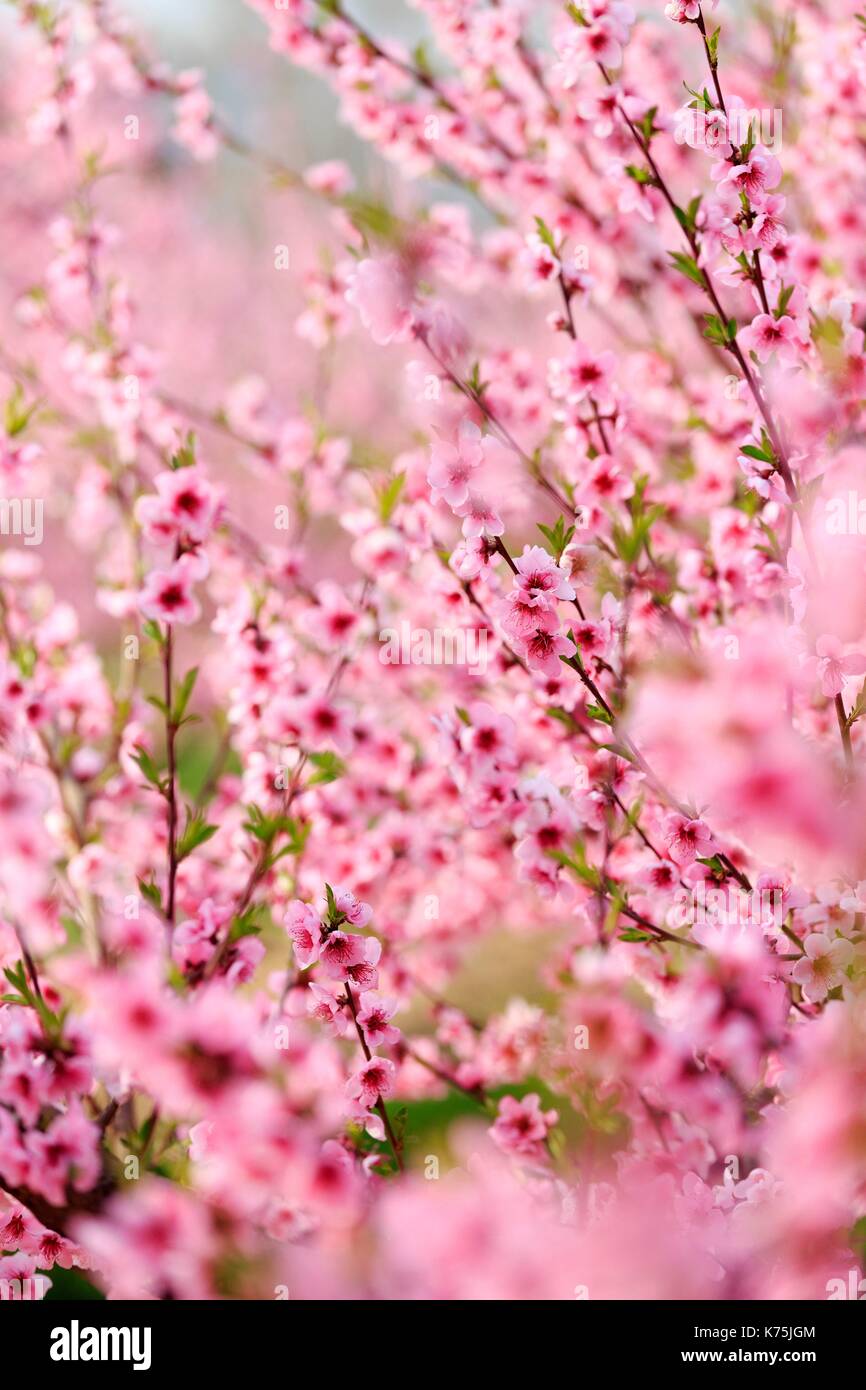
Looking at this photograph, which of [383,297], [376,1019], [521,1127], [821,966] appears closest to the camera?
[821,966]

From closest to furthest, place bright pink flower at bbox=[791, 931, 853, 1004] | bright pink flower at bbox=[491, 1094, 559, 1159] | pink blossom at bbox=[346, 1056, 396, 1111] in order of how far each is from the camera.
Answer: bright pink flower at bbox=[791, 931, 853, 1004], pink blossom at bbox=[346, 1056, 396, 1111], bright pink flower at bbox=[491, 1094, 559, 1159]

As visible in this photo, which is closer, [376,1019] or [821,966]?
[821,966]

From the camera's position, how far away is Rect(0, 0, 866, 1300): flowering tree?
1097mm

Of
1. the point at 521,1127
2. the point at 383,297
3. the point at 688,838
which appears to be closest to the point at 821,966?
the point at 688,838

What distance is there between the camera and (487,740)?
2133 mm

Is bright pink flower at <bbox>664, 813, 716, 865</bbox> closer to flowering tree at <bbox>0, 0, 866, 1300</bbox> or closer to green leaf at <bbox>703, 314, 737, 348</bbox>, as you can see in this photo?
flowering tree at <bbox>0, 0, 866, 1300</bbox>

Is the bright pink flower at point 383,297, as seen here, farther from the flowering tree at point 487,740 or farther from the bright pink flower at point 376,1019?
the bright pink flower at point 376,1019

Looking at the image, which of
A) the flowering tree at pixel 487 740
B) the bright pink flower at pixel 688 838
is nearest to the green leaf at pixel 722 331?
the flowering tree at pixel 487 740

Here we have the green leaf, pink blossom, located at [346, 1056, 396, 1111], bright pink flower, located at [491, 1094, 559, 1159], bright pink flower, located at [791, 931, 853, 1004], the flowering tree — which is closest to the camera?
the flowering tree

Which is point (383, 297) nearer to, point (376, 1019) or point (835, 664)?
point (835, 664)

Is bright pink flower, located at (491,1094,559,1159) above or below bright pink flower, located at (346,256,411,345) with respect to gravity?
A: below

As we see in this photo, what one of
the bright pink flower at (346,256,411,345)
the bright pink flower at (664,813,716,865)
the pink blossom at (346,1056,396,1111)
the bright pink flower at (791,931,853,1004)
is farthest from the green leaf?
the pink blossom at (346,1056,396,1111)
